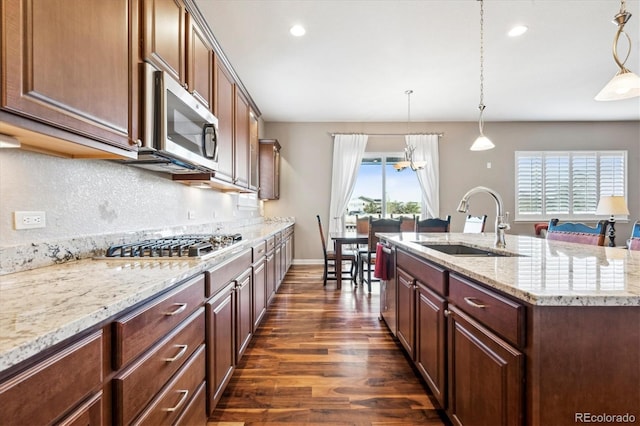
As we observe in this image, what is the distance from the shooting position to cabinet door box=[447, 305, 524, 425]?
92 centimetres

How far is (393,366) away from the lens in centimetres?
210

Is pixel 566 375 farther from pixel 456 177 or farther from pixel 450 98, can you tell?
pixel 456 177

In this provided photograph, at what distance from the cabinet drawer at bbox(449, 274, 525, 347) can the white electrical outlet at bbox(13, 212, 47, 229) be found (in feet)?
5.88

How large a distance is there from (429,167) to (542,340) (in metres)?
5.31

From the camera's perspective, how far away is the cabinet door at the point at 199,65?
1.95 meters

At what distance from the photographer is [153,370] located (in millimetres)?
954

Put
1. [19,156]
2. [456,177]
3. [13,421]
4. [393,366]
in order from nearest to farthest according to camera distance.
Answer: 1. [13,421]
2. [19,156]
3. [393,366]
4. [456,177]

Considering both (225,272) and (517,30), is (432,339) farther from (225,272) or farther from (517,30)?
(517,30)

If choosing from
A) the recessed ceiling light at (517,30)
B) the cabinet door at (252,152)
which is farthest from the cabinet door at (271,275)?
the recessed ceiling light at (517,30)

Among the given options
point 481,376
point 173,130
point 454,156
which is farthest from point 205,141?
point 454,156

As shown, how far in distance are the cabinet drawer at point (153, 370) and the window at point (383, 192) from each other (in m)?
4.83


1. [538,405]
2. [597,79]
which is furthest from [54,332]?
[597,79]

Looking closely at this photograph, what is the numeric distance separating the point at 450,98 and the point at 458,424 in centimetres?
449

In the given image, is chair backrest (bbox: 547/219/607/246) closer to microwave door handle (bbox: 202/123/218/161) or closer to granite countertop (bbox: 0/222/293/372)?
granite countertop (bbox: 0/222/293/372)
